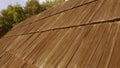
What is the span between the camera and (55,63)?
7.31 feet

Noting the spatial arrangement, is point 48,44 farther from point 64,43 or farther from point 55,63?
point 55,63

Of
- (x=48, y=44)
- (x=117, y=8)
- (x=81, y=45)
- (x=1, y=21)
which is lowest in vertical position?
(x=1, y=21)

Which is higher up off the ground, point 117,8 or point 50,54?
point 117,8

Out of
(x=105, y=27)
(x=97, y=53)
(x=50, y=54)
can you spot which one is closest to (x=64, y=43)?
(x=50, y=54)

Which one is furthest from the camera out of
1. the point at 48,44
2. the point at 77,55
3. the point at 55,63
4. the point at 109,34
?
the point at 48,44

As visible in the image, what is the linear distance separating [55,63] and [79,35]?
560mm

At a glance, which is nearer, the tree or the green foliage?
the green foliage

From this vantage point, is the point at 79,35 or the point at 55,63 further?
the point at 79,35

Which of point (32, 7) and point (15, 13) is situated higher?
point (15, 13)

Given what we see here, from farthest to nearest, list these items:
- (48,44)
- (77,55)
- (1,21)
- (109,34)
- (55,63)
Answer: (1,21) < (48,44) < (55,63) < (77,55) < (109,34)

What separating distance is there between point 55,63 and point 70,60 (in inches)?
9.5

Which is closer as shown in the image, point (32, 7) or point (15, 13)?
point (15, 13)

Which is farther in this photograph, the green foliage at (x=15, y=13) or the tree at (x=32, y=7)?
the tree at (x=32, y=7)

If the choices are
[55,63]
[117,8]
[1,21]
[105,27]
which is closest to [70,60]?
[55,63]
